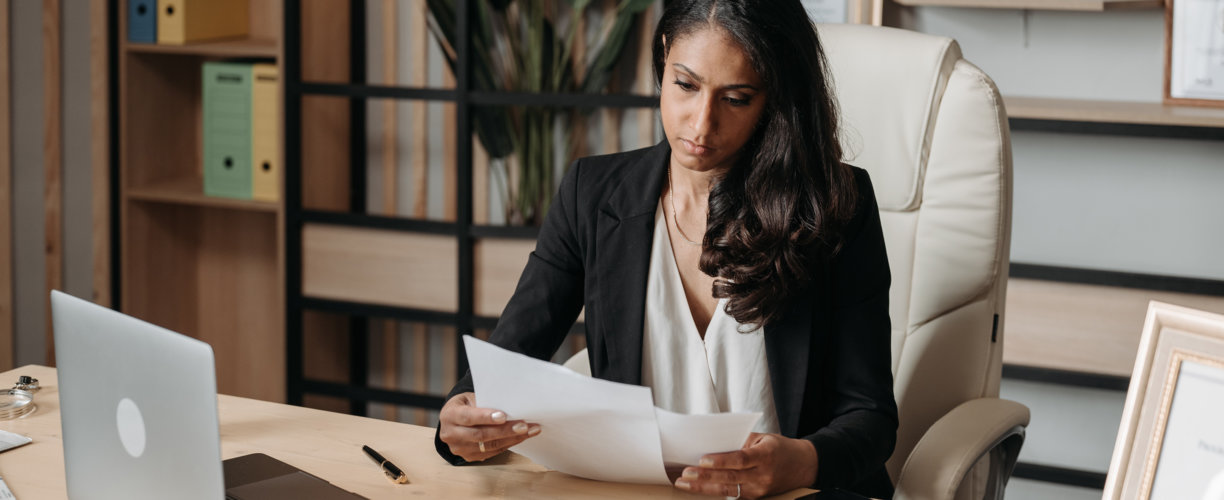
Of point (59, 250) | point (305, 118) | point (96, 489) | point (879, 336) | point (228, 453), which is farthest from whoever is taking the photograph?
point (59, 250)

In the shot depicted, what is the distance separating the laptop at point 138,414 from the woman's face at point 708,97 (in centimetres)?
57

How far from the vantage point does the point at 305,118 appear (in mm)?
2904

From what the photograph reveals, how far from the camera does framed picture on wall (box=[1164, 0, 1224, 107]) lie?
2334 millimetres

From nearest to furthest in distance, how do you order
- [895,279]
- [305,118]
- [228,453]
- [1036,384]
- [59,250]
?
[228,453] → [895,279] → [1036,384] → [305,118] → [59,250]

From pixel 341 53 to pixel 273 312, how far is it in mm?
803

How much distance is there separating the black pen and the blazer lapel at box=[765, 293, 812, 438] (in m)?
0.50

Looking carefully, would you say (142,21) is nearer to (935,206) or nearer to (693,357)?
(693,357)

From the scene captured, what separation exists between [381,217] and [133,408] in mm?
1821

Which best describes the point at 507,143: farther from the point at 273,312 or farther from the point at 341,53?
the point at 273,312

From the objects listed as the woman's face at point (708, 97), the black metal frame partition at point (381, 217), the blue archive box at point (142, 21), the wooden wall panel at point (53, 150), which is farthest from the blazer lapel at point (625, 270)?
the wooden wall panel at point (53, 150)

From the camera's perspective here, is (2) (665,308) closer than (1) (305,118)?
Yes

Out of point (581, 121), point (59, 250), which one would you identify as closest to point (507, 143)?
point (581, 121)

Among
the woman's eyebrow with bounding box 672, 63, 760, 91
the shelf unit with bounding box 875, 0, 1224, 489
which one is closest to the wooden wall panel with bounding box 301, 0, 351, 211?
the shelf unit with bounding box 875, 0, 1224, 489

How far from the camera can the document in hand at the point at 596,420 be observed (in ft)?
3.53
